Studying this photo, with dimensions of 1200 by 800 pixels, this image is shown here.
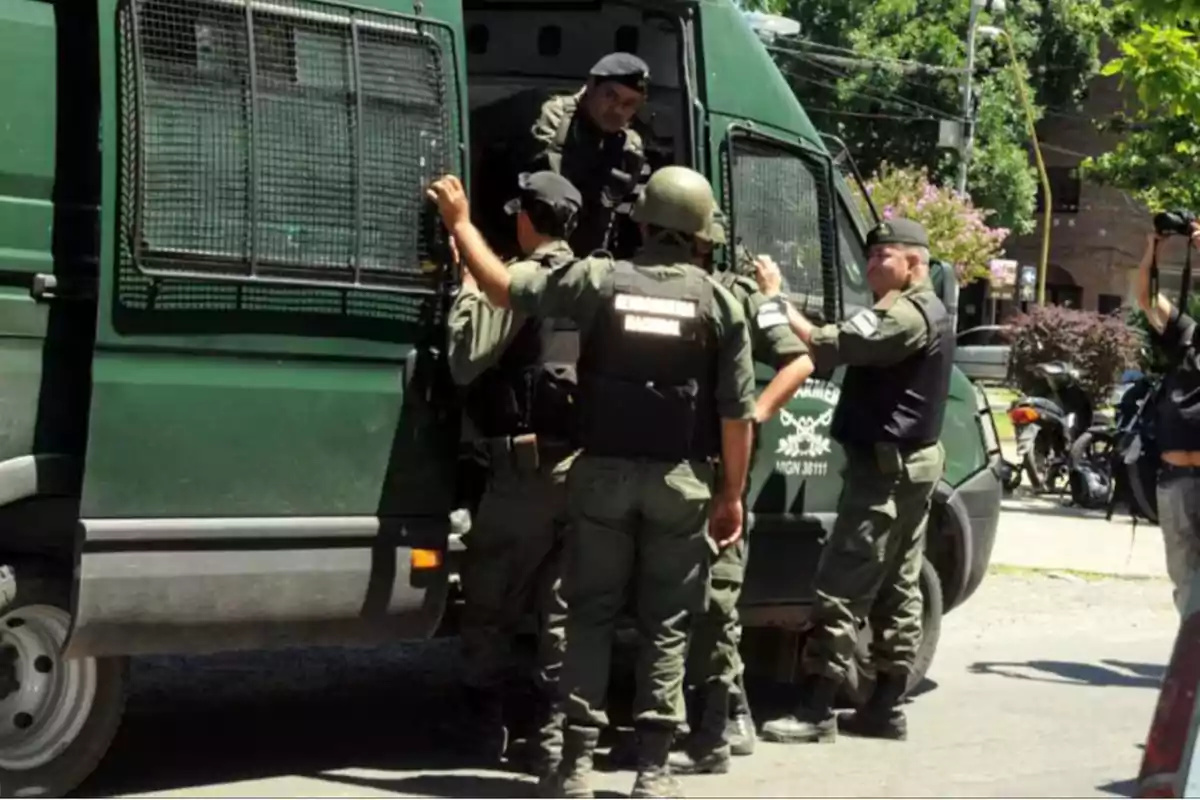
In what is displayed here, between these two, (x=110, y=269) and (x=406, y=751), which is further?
(x=406, y=751)

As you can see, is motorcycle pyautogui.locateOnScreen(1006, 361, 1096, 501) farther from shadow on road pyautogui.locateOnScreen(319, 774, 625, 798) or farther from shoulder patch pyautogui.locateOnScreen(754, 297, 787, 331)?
shadow on road pyautogui.locateOnScreen(319, 774, 625, 798)

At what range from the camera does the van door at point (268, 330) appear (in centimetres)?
513

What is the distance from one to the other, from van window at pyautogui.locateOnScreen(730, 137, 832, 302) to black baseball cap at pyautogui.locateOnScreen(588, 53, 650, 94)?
1.90 ft

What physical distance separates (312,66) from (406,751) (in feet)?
8.14

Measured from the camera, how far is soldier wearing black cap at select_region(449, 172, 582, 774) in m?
5.86

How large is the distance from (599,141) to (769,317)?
91 cm

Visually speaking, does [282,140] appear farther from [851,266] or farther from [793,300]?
[851,266]

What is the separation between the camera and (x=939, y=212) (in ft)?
109

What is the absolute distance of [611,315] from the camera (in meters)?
5.52

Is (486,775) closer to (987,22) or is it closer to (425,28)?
(425,28)

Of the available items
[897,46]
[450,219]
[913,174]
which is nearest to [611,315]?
[450,219]

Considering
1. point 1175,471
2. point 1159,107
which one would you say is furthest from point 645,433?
point 1159,107

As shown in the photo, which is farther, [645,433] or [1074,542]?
[1074,542]

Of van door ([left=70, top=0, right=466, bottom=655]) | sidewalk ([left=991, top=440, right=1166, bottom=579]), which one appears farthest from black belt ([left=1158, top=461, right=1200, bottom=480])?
sidewalk ([left=991, top=440, right=1166, bottom=579])
